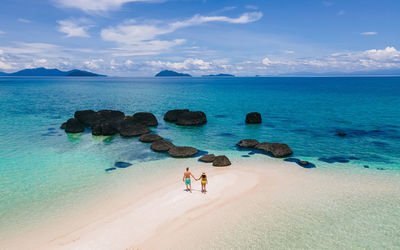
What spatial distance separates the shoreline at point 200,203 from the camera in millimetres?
14281

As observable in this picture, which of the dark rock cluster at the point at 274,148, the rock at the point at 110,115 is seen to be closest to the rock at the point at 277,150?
the dark rock cluster at the point at 274,148

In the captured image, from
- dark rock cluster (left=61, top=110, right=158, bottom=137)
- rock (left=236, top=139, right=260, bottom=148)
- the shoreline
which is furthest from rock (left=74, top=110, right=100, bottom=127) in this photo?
rock (left=236, top=139, right=260, bottom=148)

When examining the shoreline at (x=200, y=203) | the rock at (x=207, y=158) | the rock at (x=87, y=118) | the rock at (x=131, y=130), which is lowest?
the shoreline at (x=200, y=203)

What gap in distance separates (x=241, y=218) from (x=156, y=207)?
20.3 ft

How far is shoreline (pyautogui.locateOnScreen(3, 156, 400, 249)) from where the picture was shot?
46.9ft

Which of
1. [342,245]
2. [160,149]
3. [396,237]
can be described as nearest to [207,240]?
[342,245]

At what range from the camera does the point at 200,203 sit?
59.4ft

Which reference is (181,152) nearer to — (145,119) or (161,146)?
(161,146)

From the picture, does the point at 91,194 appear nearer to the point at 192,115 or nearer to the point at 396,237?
the point at 396,237

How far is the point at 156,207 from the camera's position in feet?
57.4

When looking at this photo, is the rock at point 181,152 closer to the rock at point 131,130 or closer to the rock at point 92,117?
the rock at point 131,130

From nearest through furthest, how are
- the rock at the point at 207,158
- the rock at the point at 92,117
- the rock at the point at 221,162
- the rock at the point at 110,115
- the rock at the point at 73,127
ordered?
the rock at the point at 221,162 < the rock at the point at 207,158 < the rock at the point at 73,127 < the rock at the point at 92,117 < the rock at the point at 110,115

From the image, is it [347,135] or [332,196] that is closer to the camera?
[332,196]

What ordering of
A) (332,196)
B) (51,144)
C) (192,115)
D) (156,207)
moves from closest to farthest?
(156,207), (332,196), (51,144), (192,115)
